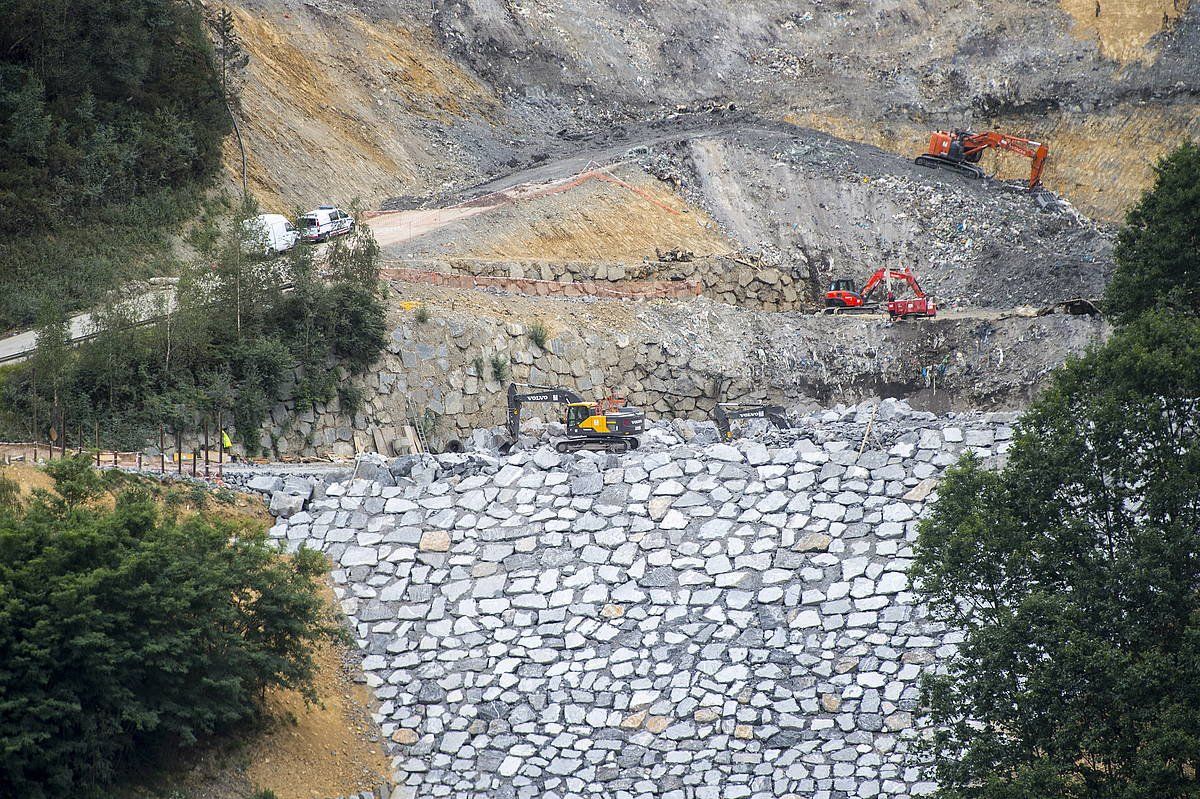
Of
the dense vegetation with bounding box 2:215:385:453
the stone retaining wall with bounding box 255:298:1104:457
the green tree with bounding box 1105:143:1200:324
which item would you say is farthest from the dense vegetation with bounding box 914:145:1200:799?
the dense vegetation with bounding box 2:215:385:453

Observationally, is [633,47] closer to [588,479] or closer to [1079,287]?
[1079,287]

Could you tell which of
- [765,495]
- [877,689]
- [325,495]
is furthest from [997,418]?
[325,495]

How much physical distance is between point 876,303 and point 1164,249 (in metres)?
15.8

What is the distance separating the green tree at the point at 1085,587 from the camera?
55.9 feet

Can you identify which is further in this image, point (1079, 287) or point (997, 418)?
point (1079, 287)

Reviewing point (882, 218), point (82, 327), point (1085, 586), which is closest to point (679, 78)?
point (882, 218)

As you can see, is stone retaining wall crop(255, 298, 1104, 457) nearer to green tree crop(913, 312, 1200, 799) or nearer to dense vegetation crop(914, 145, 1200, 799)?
dense vegetation crop(914, 145, 1200, 799)

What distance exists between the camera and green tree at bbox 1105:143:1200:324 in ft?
86.0

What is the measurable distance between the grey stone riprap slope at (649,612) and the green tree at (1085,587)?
2.09 m

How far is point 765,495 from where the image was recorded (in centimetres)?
2545

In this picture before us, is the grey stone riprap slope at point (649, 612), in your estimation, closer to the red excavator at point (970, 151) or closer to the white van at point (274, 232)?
the white van at point (274, 232)

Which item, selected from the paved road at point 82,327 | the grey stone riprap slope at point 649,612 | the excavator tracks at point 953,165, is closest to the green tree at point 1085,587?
the grey stone riprap slope at point 649,612

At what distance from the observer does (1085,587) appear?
18.0 m

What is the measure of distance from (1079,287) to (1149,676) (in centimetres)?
2598
